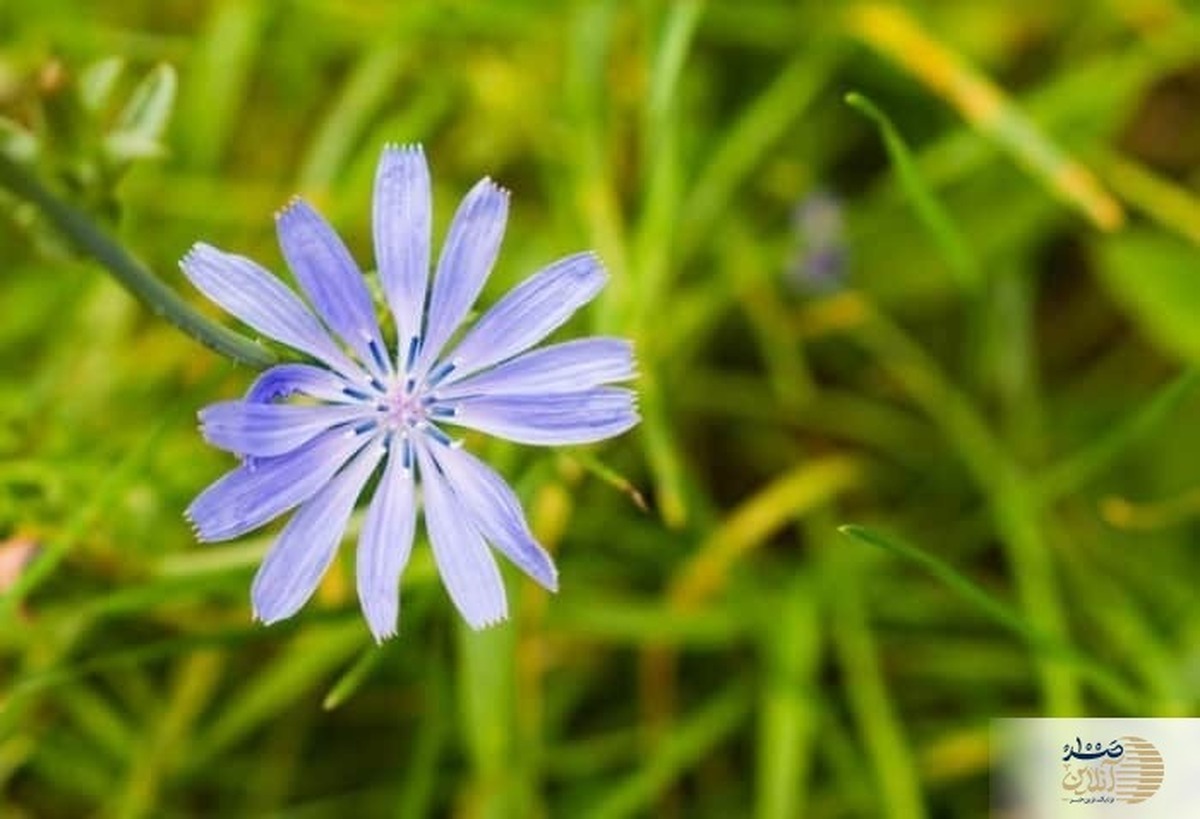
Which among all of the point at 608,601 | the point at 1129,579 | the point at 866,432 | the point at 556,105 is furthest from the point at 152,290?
the point at 1129,579

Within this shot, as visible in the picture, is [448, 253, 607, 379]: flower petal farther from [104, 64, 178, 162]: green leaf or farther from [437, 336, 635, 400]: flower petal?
[104, 64, 178, 162]: green leaf

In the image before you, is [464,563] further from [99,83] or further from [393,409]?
[99,83]

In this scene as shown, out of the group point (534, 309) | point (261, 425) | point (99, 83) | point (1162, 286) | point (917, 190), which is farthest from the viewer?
point (1162, 286)

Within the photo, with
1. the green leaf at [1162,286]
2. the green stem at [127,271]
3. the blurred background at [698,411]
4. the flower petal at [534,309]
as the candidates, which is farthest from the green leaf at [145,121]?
the green leaf at [1162,286]

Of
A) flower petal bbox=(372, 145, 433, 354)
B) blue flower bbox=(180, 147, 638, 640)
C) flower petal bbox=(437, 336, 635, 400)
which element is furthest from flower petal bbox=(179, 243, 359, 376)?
flower petal bbox=(437, 336, 635, 400)

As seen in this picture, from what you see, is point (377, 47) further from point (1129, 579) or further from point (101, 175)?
A: point (1129, 579)

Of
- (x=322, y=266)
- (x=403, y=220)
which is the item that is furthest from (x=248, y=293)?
(x=403, y=220)
